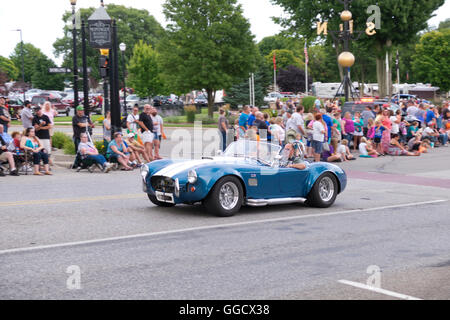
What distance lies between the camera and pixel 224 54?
43.1 meters

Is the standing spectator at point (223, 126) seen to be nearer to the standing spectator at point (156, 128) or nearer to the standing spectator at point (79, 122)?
the standing spectator at point (156, 128)

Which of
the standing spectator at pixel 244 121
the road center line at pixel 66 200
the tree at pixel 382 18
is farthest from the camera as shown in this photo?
the tree at pixel 382 18

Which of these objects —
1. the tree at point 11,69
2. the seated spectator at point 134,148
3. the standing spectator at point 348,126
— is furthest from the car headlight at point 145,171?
the tree at point 11,69

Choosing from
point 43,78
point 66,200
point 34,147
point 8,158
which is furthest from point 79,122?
point 43,78

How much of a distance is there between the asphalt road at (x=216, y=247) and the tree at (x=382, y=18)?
33.8m

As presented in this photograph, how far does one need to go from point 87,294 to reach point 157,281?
0.79 m

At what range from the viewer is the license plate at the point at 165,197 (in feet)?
33.7

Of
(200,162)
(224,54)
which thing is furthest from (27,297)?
(224,54)

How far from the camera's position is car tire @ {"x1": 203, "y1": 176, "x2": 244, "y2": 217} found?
396 inches

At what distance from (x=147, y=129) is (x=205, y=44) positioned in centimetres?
2353

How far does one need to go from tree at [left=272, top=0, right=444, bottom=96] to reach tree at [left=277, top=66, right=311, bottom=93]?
4040cm

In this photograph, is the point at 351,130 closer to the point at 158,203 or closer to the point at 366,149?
the point at 366,149

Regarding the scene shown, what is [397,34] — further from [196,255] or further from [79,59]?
[79,59]

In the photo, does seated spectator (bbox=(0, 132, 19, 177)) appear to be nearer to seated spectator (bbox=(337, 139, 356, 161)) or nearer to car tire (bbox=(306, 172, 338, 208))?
car tire (bbox=(306, 172, 338, 208))
